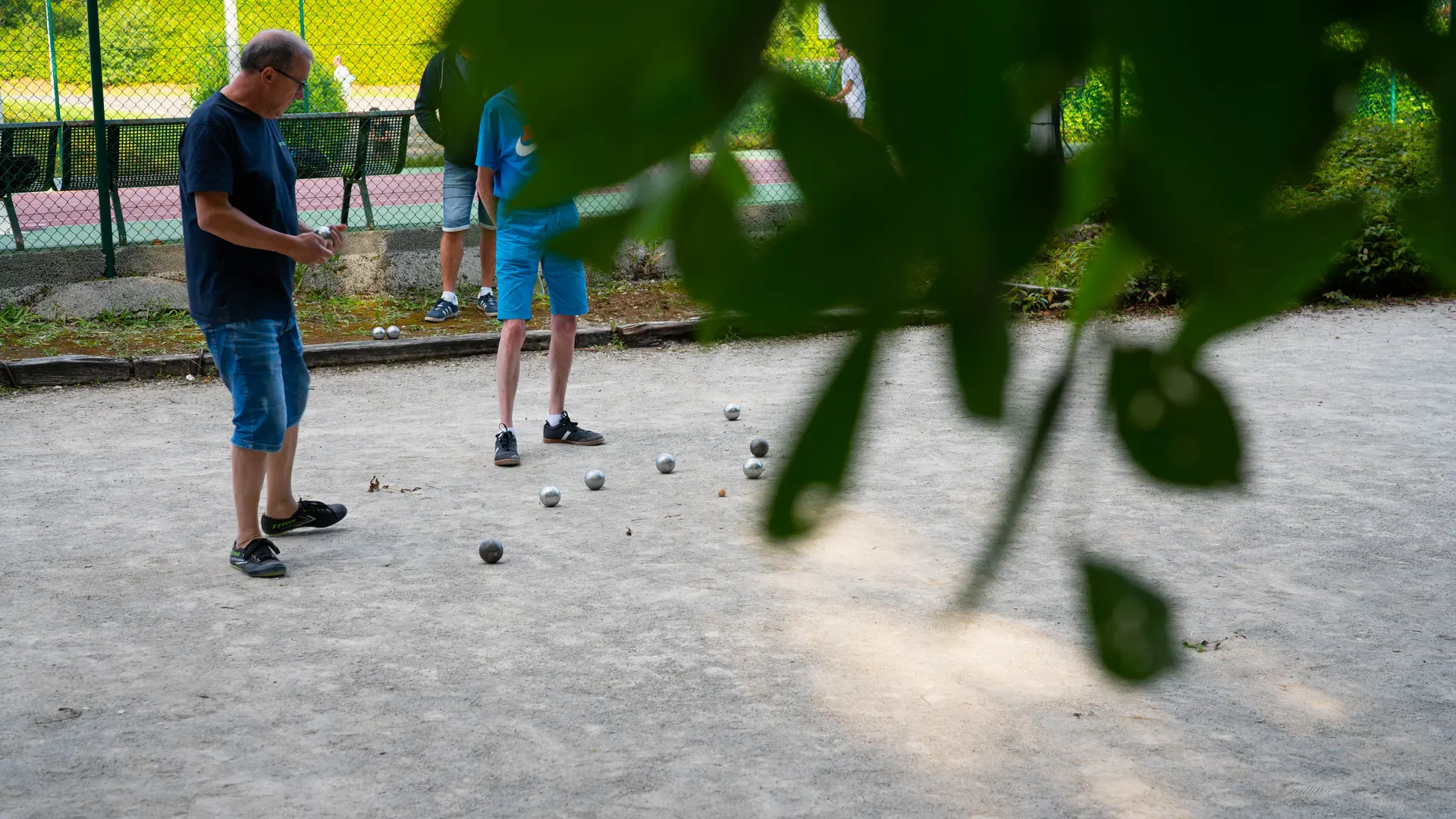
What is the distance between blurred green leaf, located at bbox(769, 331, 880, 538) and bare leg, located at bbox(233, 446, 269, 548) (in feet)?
15.4

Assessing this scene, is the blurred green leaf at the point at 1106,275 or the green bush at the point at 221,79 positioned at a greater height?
the blurred green leaf at the point at 1106,275

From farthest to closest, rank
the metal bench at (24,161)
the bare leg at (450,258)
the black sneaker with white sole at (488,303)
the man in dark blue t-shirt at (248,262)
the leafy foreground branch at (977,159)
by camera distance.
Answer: the metal bench at (24,161) < the black sneaker with white sole at (488,303) < the bare leg at (450,258) < the man in dark blue t-shirt at (248,262) < the leafy foreground branch at (977,159)

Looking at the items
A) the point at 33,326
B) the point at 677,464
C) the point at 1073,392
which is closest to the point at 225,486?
the point at 677,464

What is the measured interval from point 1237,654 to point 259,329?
11.0 ft

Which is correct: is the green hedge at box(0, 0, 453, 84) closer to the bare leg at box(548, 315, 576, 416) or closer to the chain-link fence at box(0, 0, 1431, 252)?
the chain-link fence at box(0, 0, 1431, 252)

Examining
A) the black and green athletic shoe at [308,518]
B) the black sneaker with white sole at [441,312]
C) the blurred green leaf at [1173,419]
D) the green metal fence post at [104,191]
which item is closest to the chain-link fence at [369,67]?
the blurred green leaf at [1173,419]

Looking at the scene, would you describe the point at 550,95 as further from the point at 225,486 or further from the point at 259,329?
the point at 225,486

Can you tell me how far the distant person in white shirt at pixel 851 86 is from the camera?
514 mm

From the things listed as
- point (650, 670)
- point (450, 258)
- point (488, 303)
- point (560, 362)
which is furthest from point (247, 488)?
point (488, 303)

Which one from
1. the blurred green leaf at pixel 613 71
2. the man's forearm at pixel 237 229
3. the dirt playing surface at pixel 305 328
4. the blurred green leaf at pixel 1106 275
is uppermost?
→ the blurred green leaf at pixel 613 71

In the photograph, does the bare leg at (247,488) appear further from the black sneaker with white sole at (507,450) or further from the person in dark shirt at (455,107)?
the person in dark shirt at (455,107)

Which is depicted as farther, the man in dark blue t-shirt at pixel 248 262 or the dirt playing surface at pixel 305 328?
the dirt playing surface at pixel 305 328

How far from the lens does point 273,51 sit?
1.92 meters

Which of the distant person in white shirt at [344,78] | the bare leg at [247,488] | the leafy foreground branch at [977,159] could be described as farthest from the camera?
the bare leg at [247,488]
